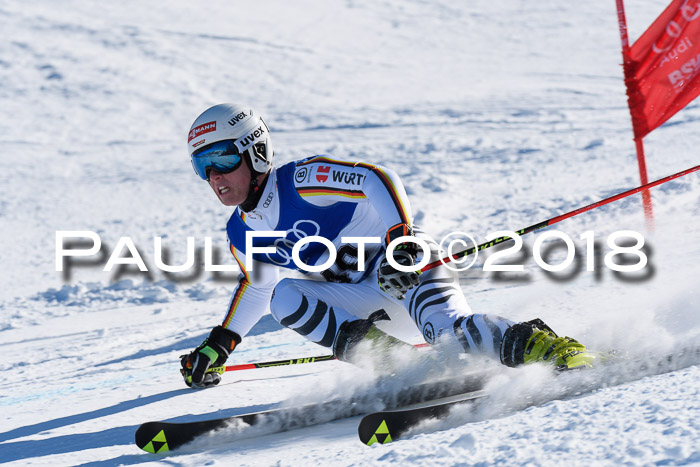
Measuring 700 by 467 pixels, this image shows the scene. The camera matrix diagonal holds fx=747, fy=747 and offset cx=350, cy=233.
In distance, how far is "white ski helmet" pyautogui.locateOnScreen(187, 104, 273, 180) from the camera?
3223mm

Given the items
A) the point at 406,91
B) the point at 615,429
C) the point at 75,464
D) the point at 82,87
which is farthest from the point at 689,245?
the point at 82,87

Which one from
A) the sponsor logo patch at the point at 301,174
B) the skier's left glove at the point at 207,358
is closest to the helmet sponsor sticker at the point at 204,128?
the sponsor logo patch at the point at 301,174

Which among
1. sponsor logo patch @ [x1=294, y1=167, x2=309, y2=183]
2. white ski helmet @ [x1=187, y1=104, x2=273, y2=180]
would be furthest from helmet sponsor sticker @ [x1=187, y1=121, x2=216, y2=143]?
sponsor logo patch @ [x1=294, y1=167, x2=309, y2=183]

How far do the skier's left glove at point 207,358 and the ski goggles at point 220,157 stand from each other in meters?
0.73

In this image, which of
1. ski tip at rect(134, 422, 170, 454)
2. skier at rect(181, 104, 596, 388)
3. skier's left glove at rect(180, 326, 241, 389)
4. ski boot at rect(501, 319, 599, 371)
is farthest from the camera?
skier's left glove at rect(180, 326, 241, 389)

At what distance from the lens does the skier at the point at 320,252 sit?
294cm

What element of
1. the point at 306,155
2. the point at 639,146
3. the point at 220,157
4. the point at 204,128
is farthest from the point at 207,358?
the point at 306,155

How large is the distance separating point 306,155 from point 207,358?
292 inches

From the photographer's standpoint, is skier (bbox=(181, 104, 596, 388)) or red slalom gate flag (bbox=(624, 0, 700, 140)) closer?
skier (bbox=(181, 104, 596, 388))

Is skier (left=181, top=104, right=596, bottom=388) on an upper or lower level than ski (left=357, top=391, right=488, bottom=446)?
upper

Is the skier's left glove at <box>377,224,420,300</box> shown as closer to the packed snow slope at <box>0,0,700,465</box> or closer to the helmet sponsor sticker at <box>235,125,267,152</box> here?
the packed snow slope at <box>0,0,700,465</box>

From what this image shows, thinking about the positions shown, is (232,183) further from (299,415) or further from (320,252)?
(299,415)

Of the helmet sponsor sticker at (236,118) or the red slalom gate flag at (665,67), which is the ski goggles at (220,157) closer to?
the helmet sponsor sticker at (236,118)

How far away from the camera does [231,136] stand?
10.6 ft
